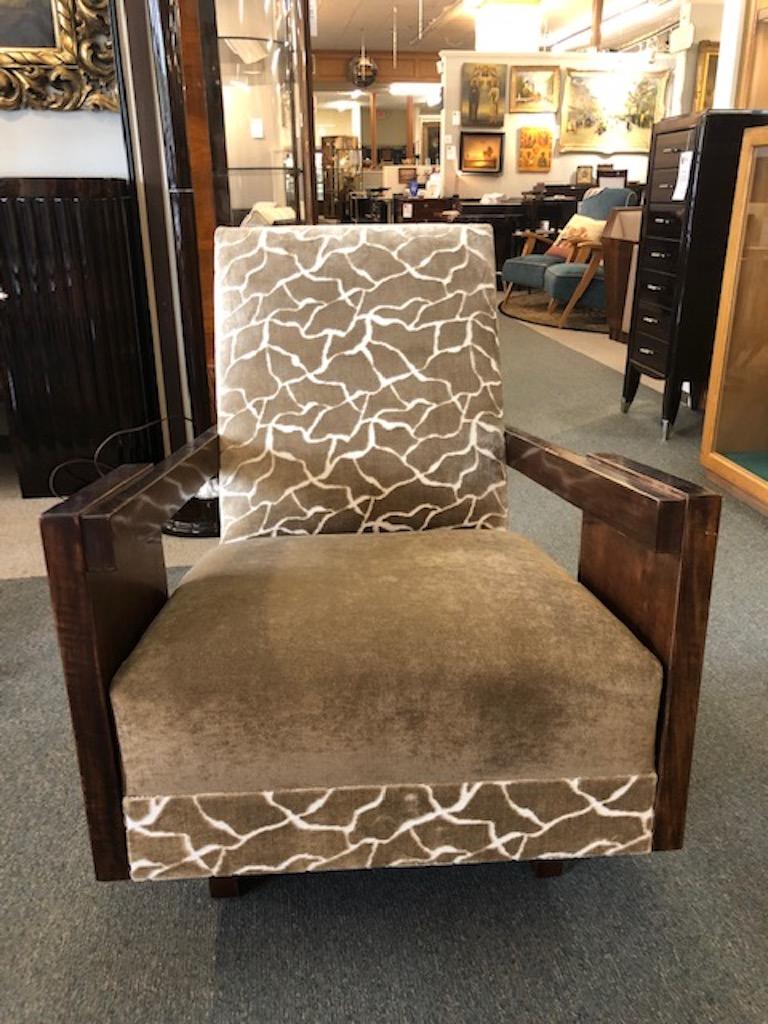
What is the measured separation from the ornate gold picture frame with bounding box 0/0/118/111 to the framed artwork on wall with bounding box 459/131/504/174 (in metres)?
6.84

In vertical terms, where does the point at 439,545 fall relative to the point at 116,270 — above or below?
below

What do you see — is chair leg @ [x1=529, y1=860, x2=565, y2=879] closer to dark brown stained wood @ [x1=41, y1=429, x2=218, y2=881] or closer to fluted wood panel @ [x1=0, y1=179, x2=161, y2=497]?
dark brown stained wood @ [x1=41, y1=429, x2=218, y2=881]

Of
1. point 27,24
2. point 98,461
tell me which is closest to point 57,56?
point 27,24

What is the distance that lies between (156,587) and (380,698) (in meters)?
0.39

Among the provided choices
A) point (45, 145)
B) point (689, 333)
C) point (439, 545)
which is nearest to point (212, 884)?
point (439, 545)

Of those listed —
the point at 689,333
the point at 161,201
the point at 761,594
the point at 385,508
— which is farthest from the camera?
the point at 689,333

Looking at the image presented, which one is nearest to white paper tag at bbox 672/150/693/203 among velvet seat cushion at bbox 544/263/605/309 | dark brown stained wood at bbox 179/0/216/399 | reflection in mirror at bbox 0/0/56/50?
dark brown stained wood at bbox 179/0/216/399

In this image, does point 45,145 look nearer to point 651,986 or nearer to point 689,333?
point 689,333

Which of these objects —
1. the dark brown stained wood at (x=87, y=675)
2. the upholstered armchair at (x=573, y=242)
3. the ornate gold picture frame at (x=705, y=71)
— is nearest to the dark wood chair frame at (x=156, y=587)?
the dark brown stained wood at (x=87, y=675)

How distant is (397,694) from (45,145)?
231 cm

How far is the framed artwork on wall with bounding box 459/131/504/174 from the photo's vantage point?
8.57 meters

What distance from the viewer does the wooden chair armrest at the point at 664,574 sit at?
922mm

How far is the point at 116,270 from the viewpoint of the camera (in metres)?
2.49

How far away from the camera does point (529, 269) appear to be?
623 cm
